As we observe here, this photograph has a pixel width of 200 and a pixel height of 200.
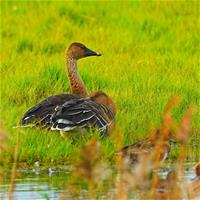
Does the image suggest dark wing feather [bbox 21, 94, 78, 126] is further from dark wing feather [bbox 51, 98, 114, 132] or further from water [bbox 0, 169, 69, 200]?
water [bbox 0, 169, 69, 200]

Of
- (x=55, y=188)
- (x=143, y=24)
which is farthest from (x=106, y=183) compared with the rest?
(x=143, y=24)

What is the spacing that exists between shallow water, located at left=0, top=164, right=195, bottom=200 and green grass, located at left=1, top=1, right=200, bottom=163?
310 millimetres

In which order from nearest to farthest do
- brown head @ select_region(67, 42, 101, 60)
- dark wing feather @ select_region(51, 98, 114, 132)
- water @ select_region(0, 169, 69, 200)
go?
water @ select_region(0, 169, 69, 200) < dark wing feather @ select_region(51, 98, 114, 132) < brown head @ select_region(67, 42, 101, 60)

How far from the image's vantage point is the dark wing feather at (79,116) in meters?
7.34

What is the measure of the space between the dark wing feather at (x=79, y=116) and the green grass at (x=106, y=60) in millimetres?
114

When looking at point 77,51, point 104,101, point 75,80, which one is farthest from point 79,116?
point 77,51

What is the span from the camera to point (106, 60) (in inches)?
419

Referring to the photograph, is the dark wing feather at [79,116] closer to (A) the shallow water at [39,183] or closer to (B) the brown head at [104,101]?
(B) the brown head at [104,101]

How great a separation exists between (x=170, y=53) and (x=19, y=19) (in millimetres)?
2480

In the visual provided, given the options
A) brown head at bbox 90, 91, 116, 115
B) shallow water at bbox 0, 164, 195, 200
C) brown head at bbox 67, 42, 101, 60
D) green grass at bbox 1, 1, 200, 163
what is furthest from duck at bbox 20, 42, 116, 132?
brown head at bbox 67, 42, 101, 60

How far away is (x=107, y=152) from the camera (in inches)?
286

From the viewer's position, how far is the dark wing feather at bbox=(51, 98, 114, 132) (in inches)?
289

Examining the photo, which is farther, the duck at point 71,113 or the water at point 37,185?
the duck at point 71,113

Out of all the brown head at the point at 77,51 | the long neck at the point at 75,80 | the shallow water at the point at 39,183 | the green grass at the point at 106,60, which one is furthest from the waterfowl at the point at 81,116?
the brown head at the point at 77,51
